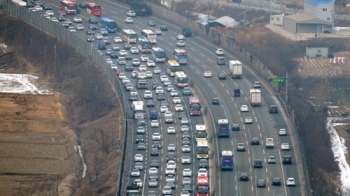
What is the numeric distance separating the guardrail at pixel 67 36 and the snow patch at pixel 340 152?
14615 millimetres

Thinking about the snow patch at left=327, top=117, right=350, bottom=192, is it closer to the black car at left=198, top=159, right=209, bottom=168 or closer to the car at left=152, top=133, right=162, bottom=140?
the black car at left=198, top=159, right=209, bottom=168

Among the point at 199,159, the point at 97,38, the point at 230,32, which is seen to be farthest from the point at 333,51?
the point at 199,159

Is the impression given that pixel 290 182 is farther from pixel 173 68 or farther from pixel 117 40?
pixel 117 40

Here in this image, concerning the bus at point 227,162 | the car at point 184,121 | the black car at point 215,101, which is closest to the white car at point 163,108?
the car at point 184,121

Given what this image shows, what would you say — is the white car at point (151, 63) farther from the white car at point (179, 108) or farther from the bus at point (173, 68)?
the white car at point (179, 108)

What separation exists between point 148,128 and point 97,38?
33.2 metres

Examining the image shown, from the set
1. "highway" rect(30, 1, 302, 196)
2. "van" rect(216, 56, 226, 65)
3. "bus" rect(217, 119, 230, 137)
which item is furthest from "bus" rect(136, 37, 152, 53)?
"bus" rect(217, 119, 230, 137)

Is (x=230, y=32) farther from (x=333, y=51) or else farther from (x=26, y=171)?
(x=26, y=171)

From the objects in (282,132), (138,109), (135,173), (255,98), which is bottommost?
(135,173)

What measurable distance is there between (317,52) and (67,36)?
22672 millimetres

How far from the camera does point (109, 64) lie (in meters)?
116

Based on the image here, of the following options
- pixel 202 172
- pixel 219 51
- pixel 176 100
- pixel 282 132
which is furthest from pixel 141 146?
pixel 219 51

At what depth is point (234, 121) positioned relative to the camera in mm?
97500

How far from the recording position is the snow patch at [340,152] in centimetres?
9250
